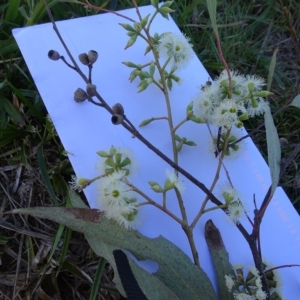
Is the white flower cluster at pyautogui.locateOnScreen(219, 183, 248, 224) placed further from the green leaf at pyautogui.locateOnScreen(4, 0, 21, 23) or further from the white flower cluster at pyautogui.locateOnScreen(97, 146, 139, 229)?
the green leaf at pyautogui.locateOnScreen(4, 0, 21, 23)

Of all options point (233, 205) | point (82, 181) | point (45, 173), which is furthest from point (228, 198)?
point (45, 173)

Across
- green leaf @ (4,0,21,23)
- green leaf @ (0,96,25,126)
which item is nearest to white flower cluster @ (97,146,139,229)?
green leaf @ (0,96,25,126)

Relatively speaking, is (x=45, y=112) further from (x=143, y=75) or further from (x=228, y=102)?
(x=228, y=102)

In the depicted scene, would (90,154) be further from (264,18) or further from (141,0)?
(264,18)

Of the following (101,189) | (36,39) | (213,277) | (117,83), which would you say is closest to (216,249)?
(213,277)

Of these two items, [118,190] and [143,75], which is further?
[143,75]

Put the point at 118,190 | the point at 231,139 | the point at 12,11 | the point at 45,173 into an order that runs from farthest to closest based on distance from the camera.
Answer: the point at 12,11, the point at 45,173, the point at 231,139, the point at 118,190

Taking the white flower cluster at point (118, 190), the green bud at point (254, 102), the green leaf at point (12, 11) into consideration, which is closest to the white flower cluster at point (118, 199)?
the white flower cluster at point (118, 190)
